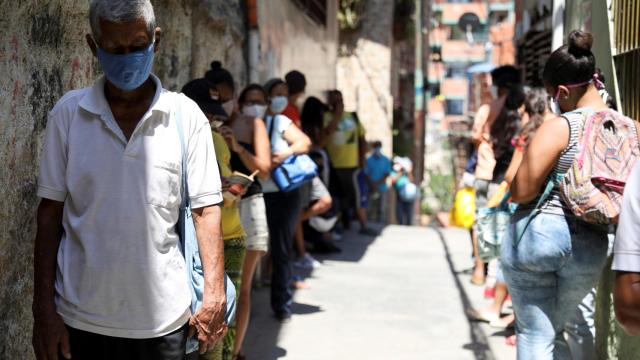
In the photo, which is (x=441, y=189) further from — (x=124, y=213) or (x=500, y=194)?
(x=124, y=213)

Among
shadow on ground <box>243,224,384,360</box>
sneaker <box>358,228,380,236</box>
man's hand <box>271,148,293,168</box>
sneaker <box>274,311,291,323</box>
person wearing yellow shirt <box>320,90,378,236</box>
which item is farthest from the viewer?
sneaker <box>358,228,380,236</box>

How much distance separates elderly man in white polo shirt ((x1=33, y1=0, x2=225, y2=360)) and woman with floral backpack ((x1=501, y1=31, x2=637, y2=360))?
1717mm

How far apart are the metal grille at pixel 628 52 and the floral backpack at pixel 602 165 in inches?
39.2

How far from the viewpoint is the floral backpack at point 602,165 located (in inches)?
149

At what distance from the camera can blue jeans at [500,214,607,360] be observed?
398cm

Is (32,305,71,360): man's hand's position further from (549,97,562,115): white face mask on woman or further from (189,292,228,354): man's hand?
(549,97,562,115): white face mask on woman

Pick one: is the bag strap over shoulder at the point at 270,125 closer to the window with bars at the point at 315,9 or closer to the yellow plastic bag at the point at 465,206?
the yellow plastic bag at the point at 465,206

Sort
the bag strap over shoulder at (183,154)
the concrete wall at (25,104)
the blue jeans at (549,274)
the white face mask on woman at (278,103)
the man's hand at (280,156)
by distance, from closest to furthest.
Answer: the bag strap over shoulder at (183,154), the concrete wall at (25,104), the blue jeans at (549,274), the man's hand at (280,156), the white face mask on woman at (278,103)

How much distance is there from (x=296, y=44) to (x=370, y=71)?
7572mm

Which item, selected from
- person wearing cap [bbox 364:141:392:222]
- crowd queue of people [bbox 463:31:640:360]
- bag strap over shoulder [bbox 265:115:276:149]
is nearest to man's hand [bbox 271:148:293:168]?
bag strap over shoulder [bbox 265:115:276:149]

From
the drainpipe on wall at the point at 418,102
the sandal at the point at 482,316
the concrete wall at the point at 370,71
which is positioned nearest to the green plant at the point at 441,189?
the drainpipe on wall at the point at 418,102

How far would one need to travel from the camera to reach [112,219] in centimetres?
271

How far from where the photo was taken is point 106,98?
286cm

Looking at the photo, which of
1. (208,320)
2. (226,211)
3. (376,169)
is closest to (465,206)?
(226,211)
